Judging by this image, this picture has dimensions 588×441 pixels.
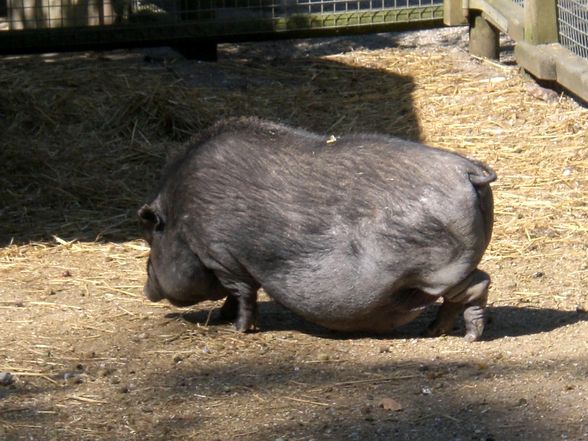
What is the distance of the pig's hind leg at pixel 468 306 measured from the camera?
4.88m

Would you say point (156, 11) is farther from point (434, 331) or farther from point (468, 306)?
point (468, 306)

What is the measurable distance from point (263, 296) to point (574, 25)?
394 cm

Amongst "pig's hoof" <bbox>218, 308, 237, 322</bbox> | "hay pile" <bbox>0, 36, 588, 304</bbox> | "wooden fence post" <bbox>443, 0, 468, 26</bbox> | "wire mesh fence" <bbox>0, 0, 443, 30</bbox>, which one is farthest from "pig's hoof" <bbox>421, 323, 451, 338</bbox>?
"wooden fence post" <bbox>443, 0, 468, 26</bbox>

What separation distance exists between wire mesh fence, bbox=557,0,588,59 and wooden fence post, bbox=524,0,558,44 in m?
0.05

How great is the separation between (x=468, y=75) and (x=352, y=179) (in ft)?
16.6

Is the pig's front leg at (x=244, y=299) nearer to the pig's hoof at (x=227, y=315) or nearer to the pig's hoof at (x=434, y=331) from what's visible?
the pig's hoof at (x=227, y=315)

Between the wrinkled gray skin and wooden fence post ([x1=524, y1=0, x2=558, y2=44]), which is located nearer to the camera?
the wrinkled gray skin

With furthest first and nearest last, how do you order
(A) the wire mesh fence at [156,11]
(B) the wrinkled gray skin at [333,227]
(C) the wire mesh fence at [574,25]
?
(A) the wire mesh fence at [156,11]
(C) the wire mesh fence at [574,25]
(B) the wrinkled gray skin at [333,227]

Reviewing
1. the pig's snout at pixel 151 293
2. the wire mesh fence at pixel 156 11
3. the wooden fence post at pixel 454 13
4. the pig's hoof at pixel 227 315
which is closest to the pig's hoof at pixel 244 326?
the pig's hoof at pixel 227 315

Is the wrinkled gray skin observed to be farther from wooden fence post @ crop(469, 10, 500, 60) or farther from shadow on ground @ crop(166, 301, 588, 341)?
wooden fence post @ crop(469, 10, 500, 60)

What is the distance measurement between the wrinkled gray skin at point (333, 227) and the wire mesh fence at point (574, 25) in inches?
151

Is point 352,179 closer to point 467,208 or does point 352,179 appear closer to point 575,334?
A: point 467,208

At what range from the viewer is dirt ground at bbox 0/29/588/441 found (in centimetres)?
429

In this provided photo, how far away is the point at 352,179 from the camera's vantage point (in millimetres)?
4867
